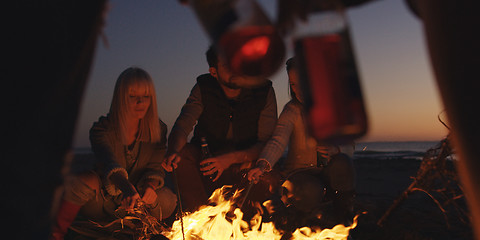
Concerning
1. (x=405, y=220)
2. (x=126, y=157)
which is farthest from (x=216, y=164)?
(x=405, y=220)

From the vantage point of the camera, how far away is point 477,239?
41.4 inches

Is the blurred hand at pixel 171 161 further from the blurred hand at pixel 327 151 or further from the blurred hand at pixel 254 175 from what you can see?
the blurred hand at pixel 327 151

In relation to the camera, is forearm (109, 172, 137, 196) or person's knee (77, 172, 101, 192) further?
person's knee (77, 172, 101, 192)

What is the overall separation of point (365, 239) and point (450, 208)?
195 cm

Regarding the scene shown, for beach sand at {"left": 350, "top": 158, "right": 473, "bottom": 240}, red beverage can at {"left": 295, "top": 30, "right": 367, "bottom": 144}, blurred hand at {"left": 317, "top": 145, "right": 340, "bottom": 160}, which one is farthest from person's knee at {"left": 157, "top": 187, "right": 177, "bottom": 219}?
red beverage can at {"left": 295, "top": 30, "right": 367, "bottom": 144}

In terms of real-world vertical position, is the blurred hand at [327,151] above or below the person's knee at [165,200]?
above

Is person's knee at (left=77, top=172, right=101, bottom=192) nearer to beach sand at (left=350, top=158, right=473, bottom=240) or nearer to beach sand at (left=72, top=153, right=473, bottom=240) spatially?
beach sand at (left=72, top=153, right=473, bottom=240)

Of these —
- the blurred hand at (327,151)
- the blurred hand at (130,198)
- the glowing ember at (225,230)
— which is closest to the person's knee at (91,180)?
the blurred hand at (130,198)

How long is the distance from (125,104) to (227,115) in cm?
113

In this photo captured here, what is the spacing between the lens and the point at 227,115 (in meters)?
4.20

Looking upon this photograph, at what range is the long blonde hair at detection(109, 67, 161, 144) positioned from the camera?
3592 mm

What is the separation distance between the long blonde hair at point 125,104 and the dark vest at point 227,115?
0.65 meters

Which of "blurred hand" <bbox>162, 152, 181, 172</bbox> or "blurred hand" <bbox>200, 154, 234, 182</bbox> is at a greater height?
"blurred hand" <bbox>162, 152, 181, 172</bbox>

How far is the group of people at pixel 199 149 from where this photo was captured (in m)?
3.40
